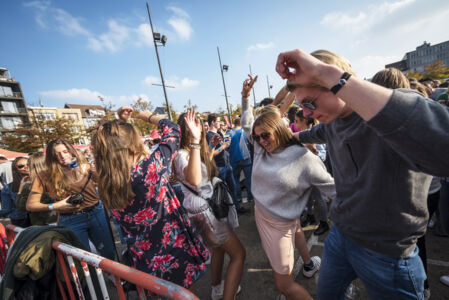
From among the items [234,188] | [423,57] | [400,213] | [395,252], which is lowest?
[234,188]

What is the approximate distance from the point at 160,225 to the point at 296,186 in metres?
1.23

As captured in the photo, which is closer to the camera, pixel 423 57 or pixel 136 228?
pixel 136 228

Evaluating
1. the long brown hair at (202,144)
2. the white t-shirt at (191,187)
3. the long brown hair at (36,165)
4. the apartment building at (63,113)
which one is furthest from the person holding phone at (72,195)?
the apartment building at (63,113)

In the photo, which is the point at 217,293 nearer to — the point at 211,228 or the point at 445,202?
the point at 211,228

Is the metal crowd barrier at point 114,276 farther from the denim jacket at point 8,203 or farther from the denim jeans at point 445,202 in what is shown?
the denim jeans at point 445,202

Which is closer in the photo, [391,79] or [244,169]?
[391,79]

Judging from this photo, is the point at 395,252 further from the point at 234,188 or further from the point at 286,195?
the point at 234,188

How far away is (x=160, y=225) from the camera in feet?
5.57

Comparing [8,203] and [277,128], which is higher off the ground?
[277,128]

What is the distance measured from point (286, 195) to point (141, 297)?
4.38ft

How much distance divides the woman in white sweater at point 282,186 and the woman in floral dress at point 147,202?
0.72 metres

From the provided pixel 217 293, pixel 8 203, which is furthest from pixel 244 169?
pixel 8 203

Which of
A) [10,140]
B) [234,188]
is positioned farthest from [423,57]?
[10,140]

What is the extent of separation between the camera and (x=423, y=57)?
68.4 meters
